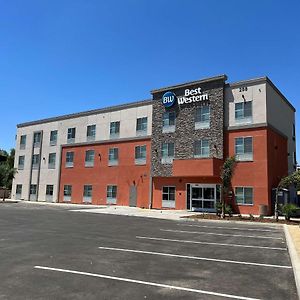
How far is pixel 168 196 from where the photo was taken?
35.5m

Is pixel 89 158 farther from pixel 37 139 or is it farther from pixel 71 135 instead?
pixel 37 139

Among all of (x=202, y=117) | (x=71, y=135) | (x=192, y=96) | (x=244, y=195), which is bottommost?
(x=244, y=195)

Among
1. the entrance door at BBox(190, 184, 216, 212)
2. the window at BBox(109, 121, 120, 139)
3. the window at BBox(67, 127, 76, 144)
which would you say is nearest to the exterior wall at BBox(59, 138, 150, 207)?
the window at BBox(67, 127, 76, 144)

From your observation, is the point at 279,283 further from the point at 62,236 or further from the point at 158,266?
the point at 62,236

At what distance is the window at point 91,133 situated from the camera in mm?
43688

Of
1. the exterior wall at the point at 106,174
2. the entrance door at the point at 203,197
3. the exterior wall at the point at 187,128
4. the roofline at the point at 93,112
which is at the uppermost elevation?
the roofline at the point at 93,112

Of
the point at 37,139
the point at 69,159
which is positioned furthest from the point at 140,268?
the point at 37,139

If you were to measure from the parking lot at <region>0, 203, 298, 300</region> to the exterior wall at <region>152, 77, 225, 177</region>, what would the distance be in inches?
Answer: 745

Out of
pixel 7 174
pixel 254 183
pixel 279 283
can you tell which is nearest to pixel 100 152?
pixel 7 174

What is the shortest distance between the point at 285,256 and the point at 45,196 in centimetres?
4137

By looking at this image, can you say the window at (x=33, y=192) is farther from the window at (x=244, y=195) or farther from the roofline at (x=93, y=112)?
the window at (x=244, y=195)

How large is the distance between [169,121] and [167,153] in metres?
3.19

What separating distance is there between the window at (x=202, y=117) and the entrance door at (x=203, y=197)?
18.1 ft

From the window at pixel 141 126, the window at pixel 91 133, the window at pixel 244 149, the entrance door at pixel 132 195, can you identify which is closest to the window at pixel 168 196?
the entrance door at pixel 132 195
